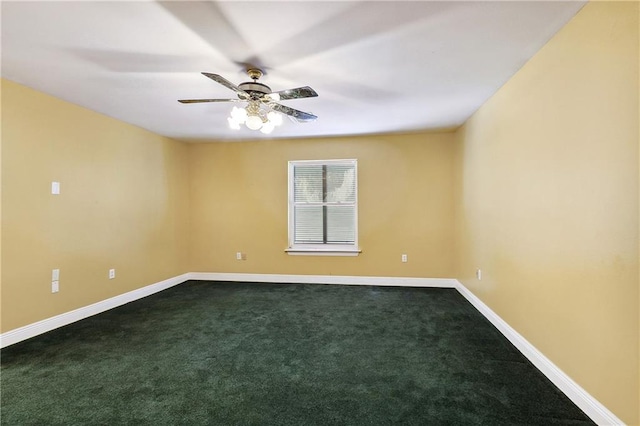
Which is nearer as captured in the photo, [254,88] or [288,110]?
[254,88]

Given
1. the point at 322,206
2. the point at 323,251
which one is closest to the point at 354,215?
the point at 322,206

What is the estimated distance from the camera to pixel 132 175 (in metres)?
3.78

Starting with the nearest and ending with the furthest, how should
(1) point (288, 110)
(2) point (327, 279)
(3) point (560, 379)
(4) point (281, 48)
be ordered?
(3) point (560, 379) → (4) point (281, 48) → (1) point (288, 110) → (2) point (327, 279)

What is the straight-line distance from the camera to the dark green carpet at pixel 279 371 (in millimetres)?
1634

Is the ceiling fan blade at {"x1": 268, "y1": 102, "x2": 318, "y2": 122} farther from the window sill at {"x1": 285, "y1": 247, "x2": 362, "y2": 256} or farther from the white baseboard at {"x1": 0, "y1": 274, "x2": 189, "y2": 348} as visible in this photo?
Answer: the white baseboard at {"x1": 0, "y1": 274, "x2": 189, "y2": 348}

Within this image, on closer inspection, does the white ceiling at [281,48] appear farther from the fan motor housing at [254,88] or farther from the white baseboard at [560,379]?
the white baseboard at [560,379]

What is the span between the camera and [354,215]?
453 cm

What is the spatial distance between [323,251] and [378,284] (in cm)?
98

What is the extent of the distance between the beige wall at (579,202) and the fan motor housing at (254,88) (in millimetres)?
1969

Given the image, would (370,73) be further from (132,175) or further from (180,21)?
(132,175)

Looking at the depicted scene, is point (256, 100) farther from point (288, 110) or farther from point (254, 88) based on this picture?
point (288, 110)

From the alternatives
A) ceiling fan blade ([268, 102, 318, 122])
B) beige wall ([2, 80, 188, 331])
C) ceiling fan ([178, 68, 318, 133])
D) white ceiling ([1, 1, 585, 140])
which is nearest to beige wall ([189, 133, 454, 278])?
beige wall ([2, 80, 188, 331])

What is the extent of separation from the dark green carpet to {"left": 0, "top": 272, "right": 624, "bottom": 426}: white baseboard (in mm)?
82

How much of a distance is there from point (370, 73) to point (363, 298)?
2.65 m
